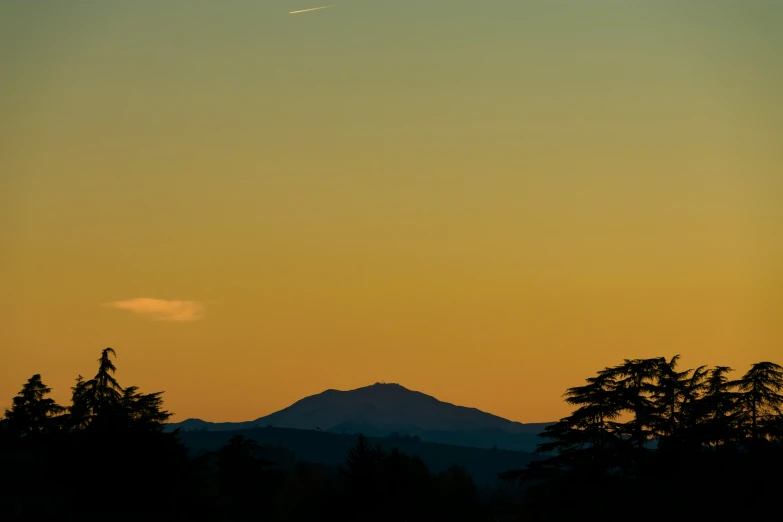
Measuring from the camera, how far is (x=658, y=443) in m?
85.5

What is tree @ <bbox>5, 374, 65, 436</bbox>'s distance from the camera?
105 metres

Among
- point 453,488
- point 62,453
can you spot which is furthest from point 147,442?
point 453,488

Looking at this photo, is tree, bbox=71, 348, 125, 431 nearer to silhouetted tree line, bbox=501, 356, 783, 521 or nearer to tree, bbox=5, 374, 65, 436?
tree, bbox=5, 374, 65, 436

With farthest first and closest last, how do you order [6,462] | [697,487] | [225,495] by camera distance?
[225,495], [6,462], [697,487]

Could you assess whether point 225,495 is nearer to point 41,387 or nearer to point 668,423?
point 41,387

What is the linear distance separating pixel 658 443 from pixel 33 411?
55.2 m

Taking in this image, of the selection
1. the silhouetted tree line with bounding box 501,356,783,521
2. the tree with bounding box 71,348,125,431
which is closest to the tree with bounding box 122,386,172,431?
the tree with bounding box 71,348,125,431

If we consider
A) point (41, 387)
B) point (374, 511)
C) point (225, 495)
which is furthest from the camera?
point (225, 495)

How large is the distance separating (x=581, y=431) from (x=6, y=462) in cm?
4045

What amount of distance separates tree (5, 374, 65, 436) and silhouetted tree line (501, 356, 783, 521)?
4365 centimetres

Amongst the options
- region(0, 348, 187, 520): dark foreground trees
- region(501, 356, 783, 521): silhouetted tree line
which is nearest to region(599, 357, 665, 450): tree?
region(501, 356, 783, 521): silhouetted tree line

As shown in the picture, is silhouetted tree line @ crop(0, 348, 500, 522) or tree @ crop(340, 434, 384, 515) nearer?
silhouetted tree line @ crop(0, 348, 500, 522)

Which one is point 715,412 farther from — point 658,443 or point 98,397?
point 98,397

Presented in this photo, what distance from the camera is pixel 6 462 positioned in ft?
274
